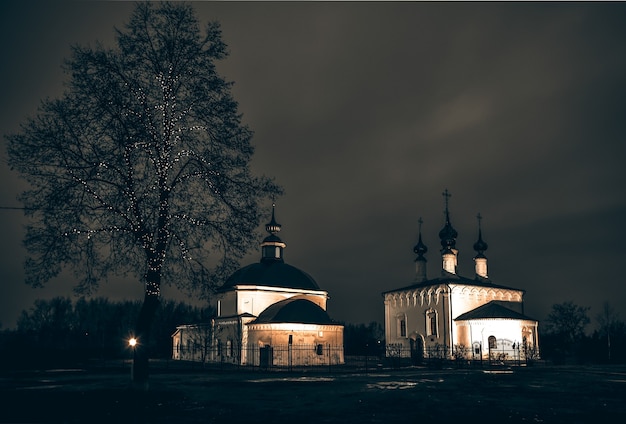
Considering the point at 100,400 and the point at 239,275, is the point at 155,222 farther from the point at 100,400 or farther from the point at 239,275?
the point at 239,275

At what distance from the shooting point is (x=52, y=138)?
Result: 43.8ft

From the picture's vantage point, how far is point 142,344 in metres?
13.9

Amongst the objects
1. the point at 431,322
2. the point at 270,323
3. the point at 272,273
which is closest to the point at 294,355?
the point at 270,323

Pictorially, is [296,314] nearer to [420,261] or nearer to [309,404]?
[420,261]

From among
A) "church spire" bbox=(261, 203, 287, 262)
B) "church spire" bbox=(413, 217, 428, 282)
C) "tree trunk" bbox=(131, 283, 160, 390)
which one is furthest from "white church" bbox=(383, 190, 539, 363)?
"tree trunk" bbox=(131, 283, 160, 390)

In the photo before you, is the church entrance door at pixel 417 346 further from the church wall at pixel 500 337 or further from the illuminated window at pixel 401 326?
the church wall at pixel 500 337

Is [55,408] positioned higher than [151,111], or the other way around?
[151,111]

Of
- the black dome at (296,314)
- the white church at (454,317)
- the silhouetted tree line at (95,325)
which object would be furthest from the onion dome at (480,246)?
the silhouetted tree line at (95,325)

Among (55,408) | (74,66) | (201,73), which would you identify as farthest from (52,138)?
(55,408)

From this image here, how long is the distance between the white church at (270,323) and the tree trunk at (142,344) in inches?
919

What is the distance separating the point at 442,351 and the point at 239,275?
65.5 ft

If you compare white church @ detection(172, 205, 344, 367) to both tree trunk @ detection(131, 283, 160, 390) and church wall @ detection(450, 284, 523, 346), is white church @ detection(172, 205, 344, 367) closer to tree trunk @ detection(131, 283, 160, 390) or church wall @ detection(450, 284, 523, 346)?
church wall @ detection(450, 284, 523, 346)

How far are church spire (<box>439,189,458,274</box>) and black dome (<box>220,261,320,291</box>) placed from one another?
→ 13.7 m

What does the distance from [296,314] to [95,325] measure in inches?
3088
